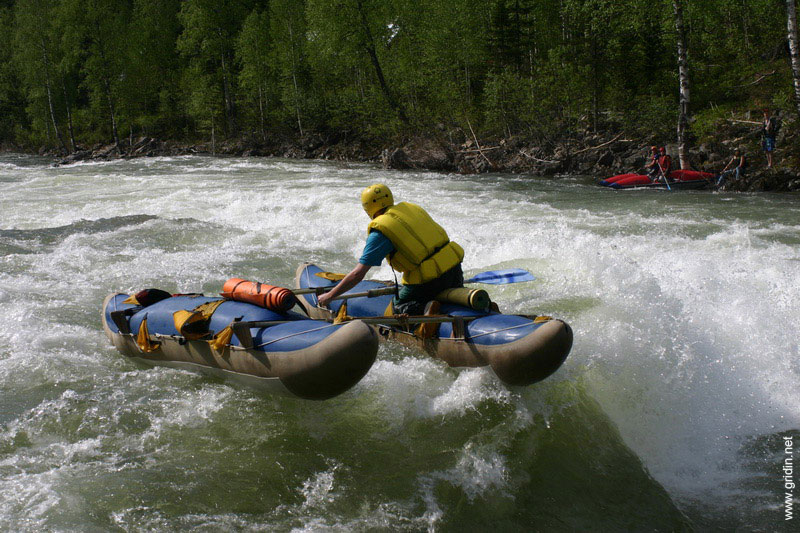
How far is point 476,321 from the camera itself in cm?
358

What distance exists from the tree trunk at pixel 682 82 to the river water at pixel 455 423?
7686mm

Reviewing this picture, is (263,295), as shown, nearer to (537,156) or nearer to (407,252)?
(407,252)

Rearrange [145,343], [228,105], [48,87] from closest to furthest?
[145,343] < [228,105] < [48,87]

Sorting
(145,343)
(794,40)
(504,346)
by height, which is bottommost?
(145,343)

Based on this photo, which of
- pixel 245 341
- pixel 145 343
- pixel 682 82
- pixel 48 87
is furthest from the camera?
pixel 48 87

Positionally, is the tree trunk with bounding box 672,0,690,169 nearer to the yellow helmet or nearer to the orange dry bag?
the yellow helmet

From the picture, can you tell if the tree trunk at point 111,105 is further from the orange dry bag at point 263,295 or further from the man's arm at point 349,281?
the man's arm at point 349,281

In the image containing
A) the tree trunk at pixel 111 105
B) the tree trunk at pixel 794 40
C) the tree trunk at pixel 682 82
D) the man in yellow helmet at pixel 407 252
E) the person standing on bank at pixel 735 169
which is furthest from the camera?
the tree trunk at pixel 111 105

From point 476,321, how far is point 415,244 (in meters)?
0.63

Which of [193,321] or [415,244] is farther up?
[415,244]

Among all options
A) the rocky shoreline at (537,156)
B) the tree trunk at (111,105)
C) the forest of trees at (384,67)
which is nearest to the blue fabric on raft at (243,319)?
the rocky shoreline at (537,156)

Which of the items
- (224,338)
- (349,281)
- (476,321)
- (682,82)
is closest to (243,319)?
(224,338)

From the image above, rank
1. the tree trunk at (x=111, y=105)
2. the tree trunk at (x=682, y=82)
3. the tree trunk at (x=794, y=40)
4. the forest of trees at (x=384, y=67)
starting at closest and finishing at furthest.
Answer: the tree trunk at (x=794, y=40), the tree trunk at (x=682, y=82), the forest of trees at (x=384, y=67), the tree trunk at (x=111, y=105)

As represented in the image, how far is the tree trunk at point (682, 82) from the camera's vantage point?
1275 centimetres
